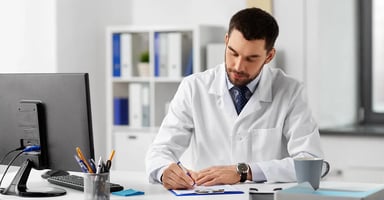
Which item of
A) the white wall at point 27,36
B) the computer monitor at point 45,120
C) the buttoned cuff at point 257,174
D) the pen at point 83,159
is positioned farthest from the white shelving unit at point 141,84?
the pen at point 83,159

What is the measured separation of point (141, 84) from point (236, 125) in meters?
2.21

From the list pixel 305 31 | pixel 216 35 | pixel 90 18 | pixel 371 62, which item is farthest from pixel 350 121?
pixel 90 18

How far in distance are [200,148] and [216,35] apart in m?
2.12

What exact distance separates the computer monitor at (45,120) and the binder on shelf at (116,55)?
8.12 feet

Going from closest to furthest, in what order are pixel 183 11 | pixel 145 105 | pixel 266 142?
pixel 266 142 → pixel 145 105 → pixel 183 11

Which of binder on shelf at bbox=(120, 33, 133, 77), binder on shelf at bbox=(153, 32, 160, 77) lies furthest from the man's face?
binder on shelf at bbox=(120, 33, 133, 77)

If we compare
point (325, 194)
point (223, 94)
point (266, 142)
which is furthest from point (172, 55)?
point (325, 194)

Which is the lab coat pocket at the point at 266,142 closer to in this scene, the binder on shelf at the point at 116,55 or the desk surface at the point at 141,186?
the desk surface at the point at 141,186

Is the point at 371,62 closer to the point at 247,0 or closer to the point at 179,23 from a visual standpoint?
the point at 247,0

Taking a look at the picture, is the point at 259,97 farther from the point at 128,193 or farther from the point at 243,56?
the point at 128,193

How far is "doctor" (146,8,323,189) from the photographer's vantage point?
2.84m

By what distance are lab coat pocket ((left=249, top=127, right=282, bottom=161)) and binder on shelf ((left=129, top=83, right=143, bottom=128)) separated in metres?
2.17

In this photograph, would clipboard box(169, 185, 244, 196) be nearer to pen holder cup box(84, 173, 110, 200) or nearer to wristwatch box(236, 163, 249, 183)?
wristwatch box(236, 163, 249, 183)

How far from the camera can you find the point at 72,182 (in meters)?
2.67
